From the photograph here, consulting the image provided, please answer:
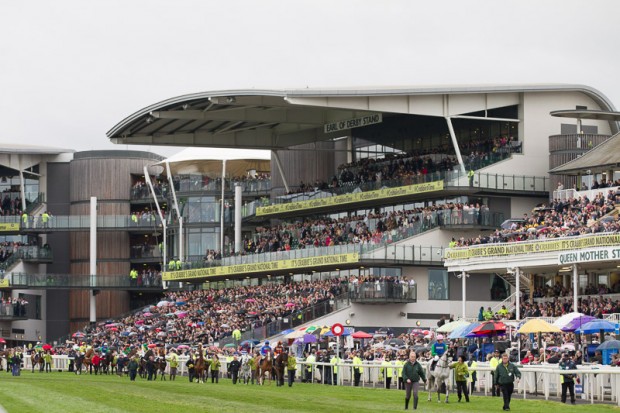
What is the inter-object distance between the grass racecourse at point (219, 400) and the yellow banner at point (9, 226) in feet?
149

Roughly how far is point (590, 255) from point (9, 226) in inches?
1957

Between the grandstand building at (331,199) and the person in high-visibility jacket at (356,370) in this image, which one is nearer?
the person in high-visibility jacket at (356,370)

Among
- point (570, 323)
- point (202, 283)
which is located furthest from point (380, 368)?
point (202, 283)

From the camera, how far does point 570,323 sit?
42.8 metres

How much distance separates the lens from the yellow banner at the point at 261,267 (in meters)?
68.3

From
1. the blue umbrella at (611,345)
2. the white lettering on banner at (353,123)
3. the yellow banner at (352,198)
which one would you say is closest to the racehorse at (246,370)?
the blue umbrella at (611,345)

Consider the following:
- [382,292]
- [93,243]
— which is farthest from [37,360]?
[93,243]

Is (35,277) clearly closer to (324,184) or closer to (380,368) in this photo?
(324,184)

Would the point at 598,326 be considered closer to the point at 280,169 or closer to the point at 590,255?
the point at 590,255

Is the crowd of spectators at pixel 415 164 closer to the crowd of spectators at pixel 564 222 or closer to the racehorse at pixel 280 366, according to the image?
the crowd of spectators at pixel 564 222

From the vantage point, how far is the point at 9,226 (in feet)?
299

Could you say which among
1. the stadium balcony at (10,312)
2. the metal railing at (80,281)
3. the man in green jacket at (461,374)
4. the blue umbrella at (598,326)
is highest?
the metal railing at (80,281)

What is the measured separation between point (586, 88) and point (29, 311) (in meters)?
41.2

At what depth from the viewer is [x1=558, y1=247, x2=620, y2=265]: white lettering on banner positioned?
50344mm
